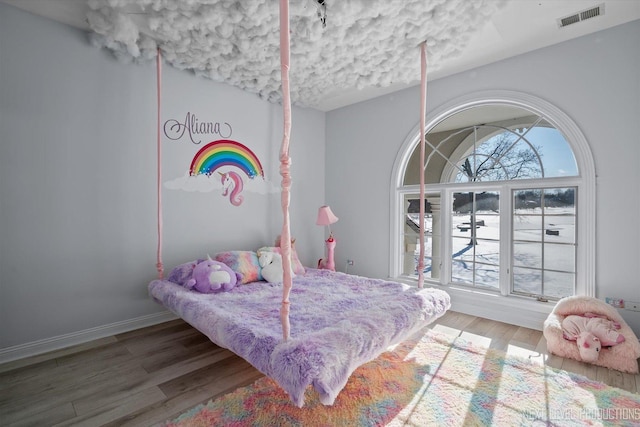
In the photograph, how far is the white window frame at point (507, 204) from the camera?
270 cm

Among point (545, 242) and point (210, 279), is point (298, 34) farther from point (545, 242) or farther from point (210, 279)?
point (545, 242)

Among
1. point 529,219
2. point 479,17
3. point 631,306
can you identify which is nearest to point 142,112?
point 479,17

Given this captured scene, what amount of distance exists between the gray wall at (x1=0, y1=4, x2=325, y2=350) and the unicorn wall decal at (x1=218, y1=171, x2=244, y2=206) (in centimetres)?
10

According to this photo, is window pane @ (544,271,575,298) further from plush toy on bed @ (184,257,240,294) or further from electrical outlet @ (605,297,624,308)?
plush toy on bed @ (184,257,240,294)

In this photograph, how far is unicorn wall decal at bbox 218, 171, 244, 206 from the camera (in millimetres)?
3498

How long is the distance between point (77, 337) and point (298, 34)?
3.14m

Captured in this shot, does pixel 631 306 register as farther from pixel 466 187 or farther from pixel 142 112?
pixel 142 112

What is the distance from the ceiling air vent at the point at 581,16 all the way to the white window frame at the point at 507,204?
2.06 ft

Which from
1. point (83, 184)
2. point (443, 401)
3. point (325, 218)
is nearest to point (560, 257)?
point (443, 401)

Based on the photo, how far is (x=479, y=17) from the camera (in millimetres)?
2314

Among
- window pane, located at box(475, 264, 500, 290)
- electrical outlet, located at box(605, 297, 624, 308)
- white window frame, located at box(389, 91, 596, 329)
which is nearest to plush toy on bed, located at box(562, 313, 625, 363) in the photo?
electrical outlet, located at box(605, 297, 624, 308)

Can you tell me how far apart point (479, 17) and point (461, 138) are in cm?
144

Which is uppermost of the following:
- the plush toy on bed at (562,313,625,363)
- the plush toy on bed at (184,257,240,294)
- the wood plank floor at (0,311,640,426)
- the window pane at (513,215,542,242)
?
the window pane at (513,215,542,242)

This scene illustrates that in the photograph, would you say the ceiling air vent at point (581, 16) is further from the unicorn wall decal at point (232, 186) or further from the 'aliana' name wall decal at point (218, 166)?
the unicorn wall decal at point (232, 186)
